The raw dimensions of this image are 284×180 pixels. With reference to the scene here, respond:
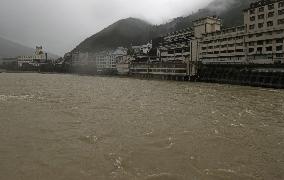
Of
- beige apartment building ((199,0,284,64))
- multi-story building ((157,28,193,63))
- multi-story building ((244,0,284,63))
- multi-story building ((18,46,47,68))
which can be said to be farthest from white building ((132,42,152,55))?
multi-story building ((18,46,47,68))

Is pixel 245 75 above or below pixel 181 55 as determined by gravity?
below

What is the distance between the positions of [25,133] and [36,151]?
126 inches

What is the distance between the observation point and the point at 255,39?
6253 cm

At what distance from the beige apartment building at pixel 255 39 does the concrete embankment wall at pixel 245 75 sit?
2724mm

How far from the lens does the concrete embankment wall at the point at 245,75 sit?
1965 inches

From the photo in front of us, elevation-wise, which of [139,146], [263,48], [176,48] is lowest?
[139,146]

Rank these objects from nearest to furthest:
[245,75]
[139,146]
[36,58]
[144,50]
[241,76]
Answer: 1. [139,146]
2. [245,75]
3. [241,76]
4. [144,50]
5. [36,58]

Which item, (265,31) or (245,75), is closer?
(245,75)

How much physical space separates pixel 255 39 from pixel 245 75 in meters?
10.2

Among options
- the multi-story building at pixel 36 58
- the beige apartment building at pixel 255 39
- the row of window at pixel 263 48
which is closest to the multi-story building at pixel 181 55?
the beige apartment building at pixel 255 39

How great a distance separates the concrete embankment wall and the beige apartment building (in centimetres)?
272

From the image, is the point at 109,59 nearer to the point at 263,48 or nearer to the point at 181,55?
the point at 181,55

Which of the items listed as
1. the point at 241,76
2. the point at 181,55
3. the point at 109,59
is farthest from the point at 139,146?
the point at 109,59

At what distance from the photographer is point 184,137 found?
50.0ft
